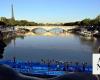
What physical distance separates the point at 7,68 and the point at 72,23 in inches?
3903

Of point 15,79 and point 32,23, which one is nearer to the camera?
point 15,79

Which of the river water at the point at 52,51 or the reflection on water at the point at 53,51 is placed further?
the reflection on water at the point at 53,51

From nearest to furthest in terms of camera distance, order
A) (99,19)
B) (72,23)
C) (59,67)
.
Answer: (59,67) < (99,19) < (72,23)

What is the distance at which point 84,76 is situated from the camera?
2.54 m

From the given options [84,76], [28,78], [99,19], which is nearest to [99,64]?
[84,76]

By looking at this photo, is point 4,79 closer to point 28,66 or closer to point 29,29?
point 28,66

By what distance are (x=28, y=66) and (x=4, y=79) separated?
9.42 metres

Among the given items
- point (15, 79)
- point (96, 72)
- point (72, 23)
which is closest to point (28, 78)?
point (15, 79)

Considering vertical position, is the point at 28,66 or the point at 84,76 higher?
the point at 84,76

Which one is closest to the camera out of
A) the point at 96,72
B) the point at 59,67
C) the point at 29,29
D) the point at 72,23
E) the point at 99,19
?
the point at 96,72

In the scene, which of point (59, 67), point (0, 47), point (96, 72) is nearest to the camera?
point (96, 72)

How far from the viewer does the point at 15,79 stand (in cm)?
243

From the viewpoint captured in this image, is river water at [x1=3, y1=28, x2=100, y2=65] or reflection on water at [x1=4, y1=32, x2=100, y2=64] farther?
reflection on water at [x1=4, y1=32, x2=100, y2=64]

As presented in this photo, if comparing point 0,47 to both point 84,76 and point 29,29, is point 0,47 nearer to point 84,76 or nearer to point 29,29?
point 84,76
